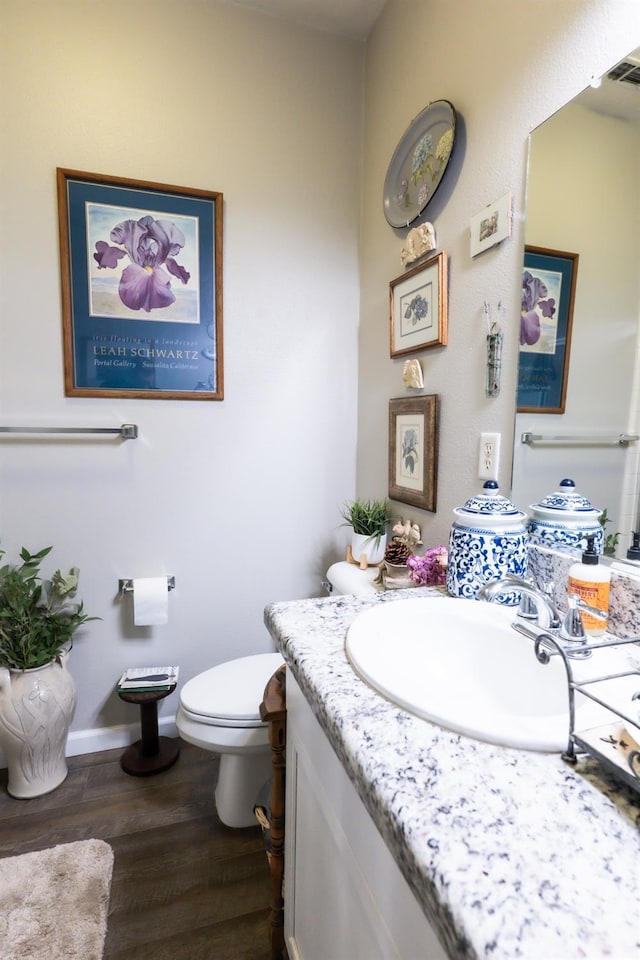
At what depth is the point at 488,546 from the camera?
926mm

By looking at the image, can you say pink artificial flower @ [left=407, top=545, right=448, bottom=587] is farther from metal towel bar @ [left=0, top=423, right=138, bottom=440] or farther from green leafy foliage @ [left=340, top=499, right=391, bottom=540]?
metal towel bar @ [left=0, top=423, right=138, bottom=440]

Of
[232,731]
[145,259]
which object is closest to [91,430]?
[145,259]

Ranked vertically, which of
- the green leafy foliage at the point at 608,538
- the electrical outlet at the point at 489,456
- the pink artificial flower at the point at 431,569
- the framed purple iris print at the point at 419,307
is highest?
the framed purple iris print at the point at 419,307

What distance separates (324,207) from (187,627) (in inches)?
68.6

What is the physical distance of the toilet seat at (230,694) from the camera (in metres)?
1.30

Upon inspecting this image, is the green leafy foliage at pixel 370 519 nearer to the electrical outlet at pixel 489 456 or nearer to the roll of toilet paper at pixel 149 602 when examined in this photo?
the electrical outlet at pixel 489 456

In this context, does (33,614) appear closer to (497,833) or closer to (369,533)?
(369,533)

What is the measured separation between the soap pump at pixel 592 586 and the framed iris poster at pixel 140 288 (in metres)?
1.34

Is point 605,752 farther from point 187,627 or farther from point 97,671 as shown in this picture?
point 97,671

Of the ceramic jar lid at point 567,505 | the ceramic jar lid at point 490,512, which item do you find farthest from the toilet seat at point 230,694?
the ceramic jar lid at point 567,505

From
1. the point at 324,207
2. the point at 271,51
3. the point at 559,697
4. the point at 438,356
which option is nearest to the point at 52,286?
the point at 324,207

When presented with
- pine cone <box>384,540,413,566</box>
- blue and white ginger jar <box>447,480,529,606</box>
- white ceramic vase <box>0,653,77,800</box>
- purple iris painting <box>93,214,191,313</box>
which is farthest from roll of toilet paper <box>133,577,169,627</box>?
blue and white ginger jar <box>447,480,529,606</box>

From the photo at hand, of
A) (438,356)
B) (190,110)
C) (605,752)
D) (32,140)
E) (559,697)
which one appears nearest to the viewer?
(605,752)

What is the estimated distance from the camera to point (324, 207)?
1.82m
